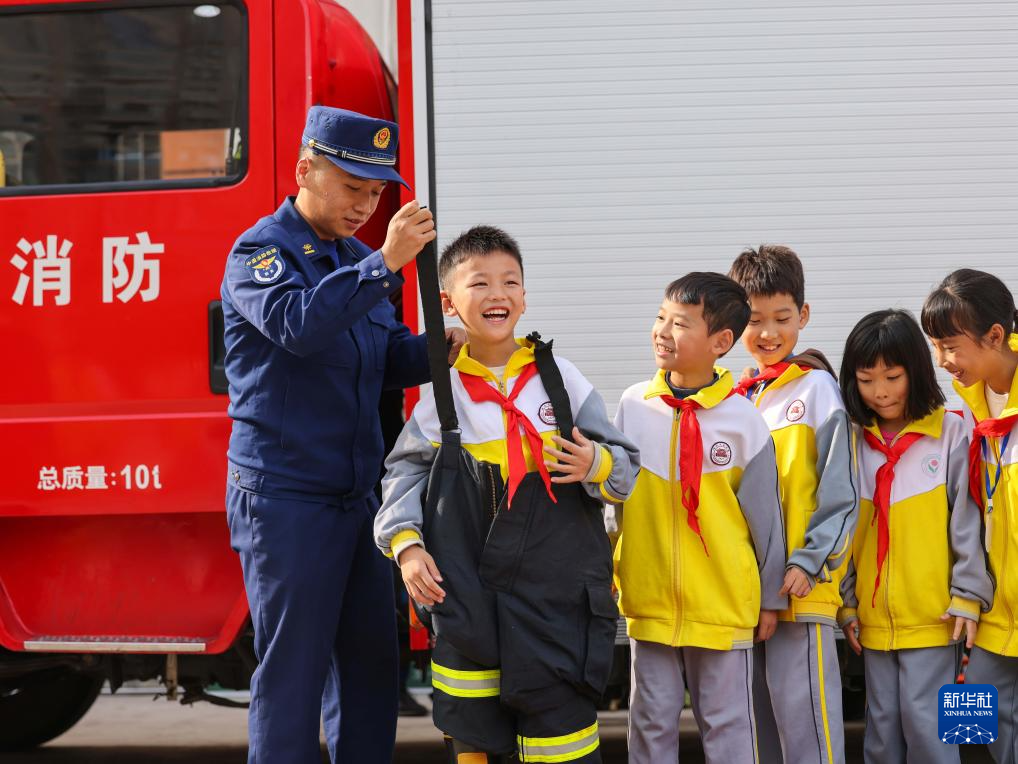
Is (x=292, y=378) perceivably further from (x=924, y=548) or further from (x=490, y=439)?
(x=924, y=548)

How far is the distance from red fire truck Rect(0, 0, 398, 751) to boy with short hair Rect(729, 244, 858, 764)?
1.39 m

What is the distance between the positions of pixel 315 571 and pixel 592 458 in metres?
0.70

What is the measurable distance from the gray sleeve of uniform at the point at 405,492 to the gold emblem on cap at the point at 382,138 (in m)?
0.62

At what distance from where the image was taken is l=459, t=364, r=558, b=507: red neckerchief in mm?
2510

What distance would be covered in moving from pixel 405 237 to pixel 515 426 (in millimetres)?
465

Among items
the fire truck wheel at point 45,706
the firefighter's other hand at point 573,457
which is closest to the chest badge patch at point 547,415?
the firefighter's other hand at point 573,457

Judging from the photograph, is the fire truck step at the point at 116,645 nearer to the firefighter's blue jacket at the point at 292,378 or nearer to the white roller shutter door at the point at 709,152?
the firefighter's blue jacket at the point at 292,378

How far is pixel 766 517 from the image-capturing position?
278cm

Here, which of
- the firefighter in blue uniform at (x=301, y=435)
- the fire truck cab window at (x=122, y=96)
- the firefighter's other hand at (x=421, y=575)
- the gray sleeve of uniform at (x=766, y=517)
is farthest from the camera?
→ the fire truck cab window at (x=122, y=96)

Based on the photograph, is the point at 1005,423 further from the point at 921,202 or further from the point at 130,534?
the point at 130,534

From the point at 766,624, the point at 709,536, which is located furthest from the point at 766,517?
the point at 766,624

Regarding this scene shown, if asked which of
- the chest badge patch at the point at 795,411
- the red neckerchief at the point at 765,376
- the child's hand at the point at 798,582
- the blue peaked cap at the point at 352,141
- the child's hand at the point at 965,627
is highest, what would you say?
the blue peaked cap at the point at 352,141

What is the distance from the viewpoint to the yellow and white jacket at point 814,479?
278 centimetres

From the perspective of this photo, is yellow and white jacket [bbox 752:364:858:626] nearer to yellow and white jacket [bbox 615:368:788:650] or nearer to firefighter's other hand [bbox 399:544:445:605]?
yellow and white jacket [bbox 615:368:788:650]
